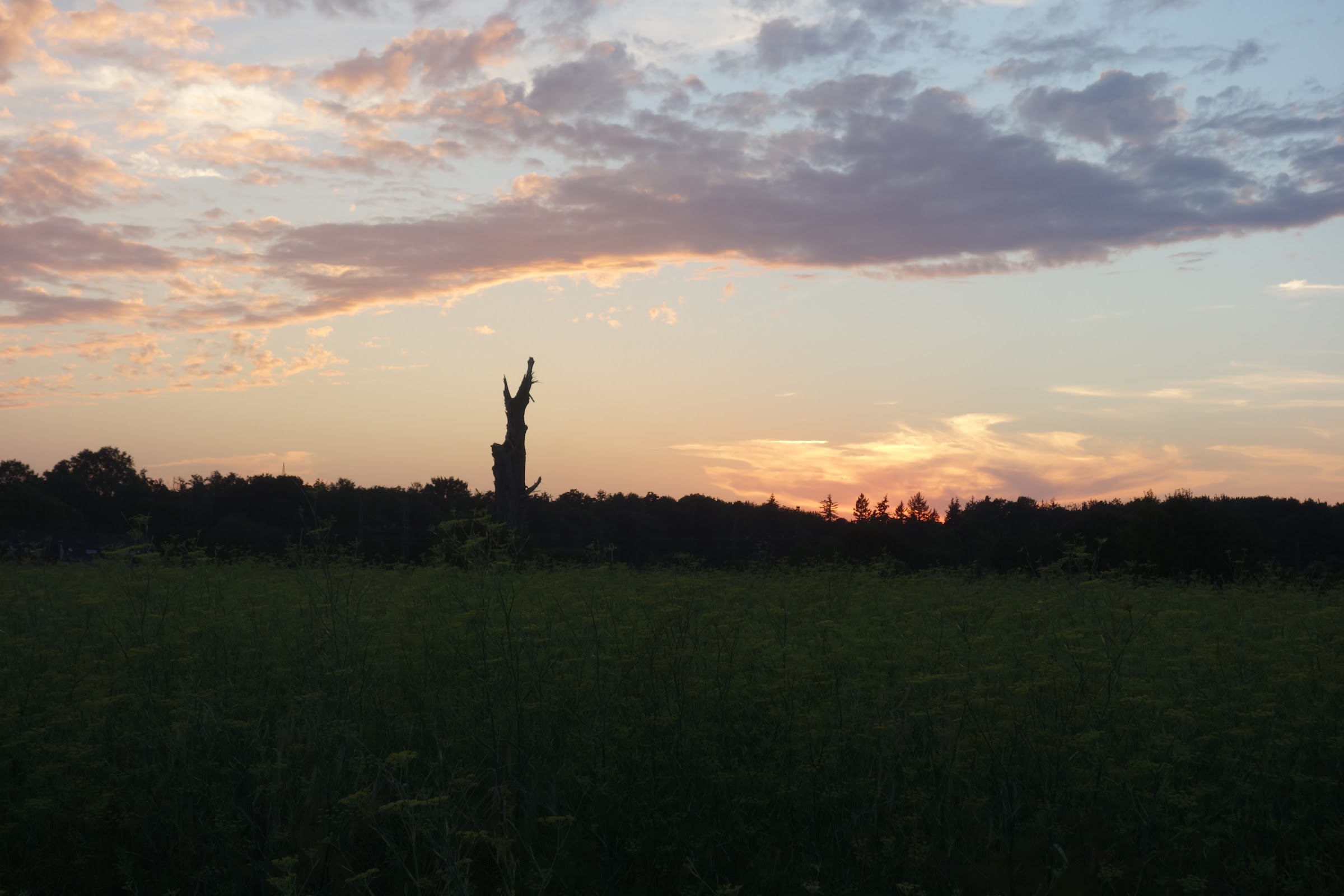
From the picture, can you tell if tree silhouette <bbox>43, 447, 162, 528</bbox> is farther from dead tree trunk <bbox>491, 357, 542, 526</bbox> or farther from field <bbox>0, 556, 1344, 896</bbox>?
field <bbox>0, 556, 1344, 896</bbox>

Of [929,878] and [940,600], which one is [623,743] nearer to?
[929,878]

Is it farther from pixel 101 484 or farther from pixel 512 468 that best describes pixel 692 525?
pixel 101 484

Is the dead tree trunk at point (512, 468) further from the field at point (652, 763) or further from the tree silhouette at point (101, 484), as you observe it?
the tree silhouette at point (101, 484)

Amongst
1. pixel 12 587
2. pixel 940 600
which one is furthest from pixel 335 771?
pixel 12 587

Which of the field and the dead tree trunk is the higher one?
the dead tree trunk

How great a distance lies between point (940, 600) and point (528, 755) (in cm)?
632

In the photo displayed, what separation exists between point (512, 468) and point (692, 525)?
1408cm

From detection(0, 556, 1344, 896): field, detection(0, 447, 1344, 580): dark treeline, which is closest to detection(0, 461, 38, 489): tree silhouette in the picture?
detection(0, 447, 1344, 580): dark treeline

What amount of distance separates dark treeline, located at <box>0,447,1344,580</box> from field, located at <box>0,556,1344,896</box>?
32.8ft

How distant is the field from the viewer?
4.97 metres

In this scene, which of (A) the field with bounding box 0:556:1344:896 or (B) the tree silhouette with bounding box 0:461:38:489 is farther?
(B) the tree silhouette with bounding box 0:461:38:489

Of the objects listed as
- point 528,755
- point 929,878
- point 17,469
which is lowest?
point 929,878

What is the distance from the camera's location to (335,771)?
5.44 m

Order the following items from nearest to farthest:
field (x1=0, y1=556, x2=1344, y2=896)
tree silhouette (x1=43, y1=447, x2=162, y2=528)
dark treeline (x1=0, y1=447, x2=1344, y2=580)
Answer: field (x1=0, y1=556, x2=1344, y2=896)
dark treeline (x1=0, y1=447, x2=1344, y2=580)
tree silhouette (x1=43, y1=447, x2=162, y2=528)
